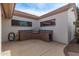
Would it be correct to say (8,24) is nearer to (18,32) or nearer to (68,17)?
(18,32)

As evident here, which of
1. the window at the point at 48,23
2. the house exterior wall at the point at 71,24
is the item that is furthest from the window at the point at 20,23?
the house exterior wall at the point at 71,24

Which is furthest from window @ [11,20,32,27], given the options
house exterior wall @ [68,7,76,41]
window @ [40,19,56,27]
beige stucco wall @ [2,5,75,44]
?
house exterior wall @ [68,7,76,41]

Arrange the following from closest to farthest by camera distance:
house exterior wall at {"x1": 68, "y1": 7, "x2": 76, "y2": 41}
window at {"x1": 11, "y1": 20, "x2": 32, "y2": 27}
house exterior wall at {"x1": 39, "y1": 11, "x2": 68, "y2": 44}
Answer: house exterior wall at {"x1": 68, "y1": 7, "x2": 76, "y2": 41} → house exterior wall at {"x1": 39, "y1": 11, "x2": 68, "y2": 44} → window at {"x1": 11, "y1": 20, "x2": 32, "y2": 27}

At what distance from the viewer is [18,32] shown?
2.26 meters

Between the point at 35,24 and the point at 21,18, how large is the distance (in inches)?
13.4

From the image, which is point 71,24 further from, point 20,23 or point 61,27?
point 20,23

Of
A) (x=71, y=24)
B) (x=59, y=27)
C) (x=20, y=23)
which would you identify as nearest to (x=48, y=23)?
(x=59, y=27)

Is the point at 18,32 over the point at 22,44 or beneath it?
over

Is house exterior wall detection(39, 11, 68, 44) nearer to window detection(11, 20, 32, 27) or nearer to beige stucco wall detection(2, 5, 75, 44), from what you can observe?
beige stucco wall detection(2, 5, 75, 44)

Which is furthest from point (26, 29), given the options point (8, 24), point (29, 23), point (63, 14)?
point (63, 14)

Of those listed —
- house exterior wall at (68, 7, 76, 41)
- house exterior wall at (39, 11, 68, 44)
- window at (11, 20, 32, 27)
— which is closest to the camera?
house exterior wall at (68, 7, 76, 41)

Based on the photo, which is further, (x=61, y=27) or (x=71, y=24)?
(x=61, y=27)

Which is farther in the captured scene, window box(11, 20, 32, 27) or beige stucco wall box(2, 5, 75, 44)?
window box(11, 20, 32, 27)

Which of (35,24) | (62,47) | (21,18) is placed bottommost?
(62,47)
